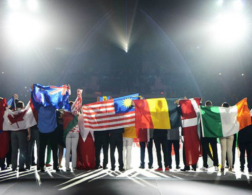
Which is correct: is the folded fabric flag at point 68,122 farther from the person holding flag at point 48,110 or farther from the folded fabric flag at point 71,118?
the person holding flag at point 48,110

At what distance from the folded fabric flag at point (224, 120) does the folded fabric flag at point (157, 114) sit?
888 millimetres

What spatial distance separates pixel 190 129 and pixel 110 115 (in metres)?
2.68

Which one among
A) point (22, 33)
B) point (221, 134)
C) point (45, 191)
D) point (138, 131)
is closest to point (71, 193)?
point (45, 191)

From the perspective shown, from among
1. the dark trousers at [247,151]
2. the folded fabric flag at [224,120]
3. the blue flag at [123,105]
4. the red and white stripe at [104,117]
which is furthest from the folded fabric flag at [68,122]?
the dark trousers at [247,151]

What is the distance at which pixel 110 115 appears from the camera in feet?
30.5

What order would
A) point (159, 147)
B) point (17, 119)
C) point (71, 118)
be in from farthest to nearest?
point (71, 118)
point (17, 119)
point (159, 147)

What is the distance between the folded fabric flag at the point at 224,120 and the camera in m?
8.74

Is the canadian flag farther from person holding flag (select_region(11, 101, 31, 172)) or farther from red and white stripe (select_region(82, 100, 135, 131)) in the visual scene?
red and white stripe (select_region(82, 100, 135, 131))

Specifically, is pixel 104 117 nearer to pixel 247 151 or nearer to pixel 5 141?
pixel 5 141

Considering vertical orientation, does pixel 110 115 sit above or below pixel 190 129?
above

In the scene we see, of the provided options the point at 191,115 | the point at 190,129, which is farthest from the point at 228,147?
the point at 191,115

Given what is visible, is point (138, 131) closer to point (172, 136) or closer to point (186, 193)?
point (172, 136)

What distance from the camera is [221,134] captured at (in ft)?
28.7

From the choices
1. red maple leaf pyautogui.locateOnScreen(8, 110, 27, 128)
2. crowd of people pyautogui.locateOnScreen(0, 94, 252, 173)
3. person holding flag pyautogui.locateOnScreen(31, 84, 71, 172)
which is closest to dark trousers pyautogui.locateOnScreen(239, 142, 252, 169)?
crowd of people pyautogui.locateOnScreen(0, 94, 252, 173)
